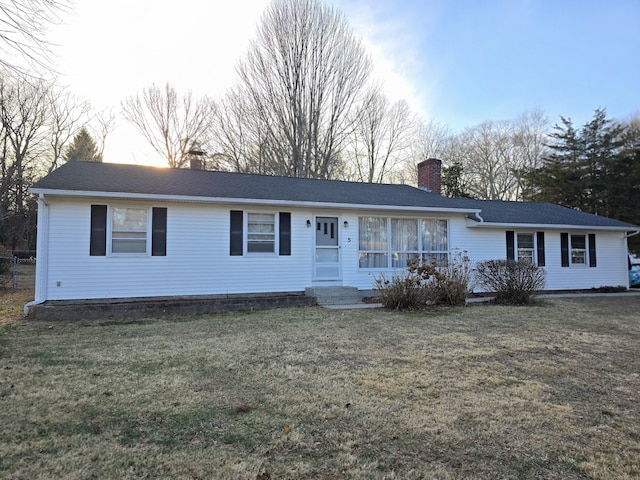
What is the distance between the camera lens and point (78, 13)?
6859 millimetres

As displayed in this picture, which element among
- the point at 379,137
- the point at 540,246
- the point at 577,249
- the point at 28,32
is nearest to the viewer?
the point at 28,32

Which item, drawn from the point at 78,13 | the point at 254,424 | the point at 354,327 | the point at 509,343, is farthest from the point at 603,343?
the point at 78,13

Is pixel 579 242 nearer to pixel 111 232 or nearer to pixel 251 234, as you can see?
pixel 251 234

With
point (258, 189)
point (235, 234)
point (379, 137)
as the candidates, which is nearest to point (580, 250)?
point (258, 189)

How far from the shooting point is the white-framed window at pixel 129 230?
906cm

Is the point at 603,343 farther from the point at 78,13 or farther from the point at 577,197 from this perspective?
the point at 577,197

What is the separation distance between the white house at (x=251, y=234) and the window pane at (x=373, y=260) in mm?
32

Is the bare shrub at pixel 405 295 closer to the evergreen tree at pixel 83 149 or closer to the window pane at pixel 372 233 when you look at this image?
the window pane at pixel 372 233

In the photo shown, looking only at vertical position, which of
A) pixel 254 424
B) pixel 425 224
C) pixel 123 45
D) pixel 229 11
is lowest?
pixel 254 424

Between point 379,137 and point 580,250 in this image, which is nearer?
point 580,250

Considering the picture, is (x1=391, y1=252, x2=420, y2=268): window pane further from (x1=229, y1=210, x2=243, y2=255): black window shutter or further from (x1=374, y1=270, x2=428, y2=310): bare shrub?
(x1=229, y1=210, x2=243, y2=255): black window shutter

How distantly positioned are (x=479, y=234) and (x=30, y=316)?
12.7 m

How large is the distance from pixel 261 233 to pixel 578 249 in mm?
11937

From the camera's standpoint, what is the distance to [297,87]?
2194 cm
